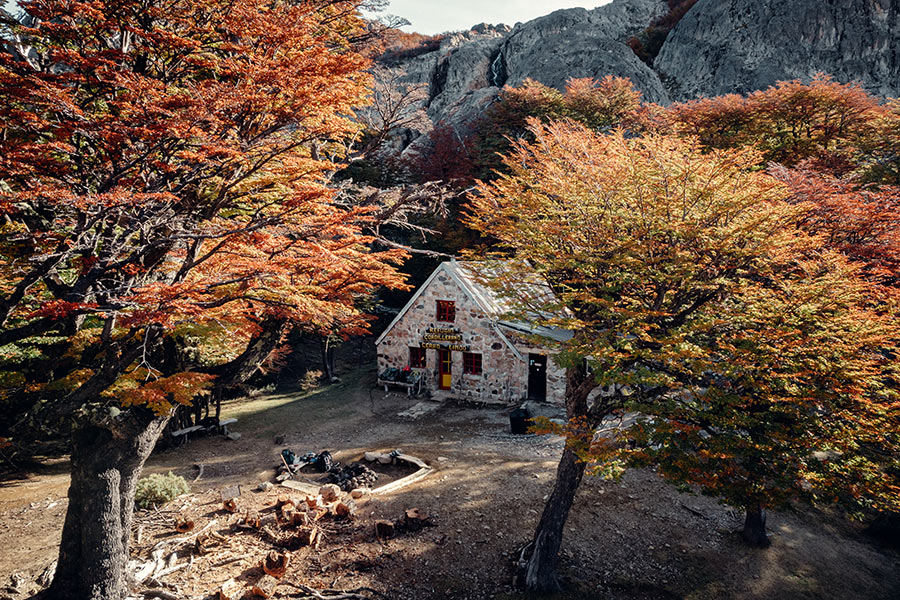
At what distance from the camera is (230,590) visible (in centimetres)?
755

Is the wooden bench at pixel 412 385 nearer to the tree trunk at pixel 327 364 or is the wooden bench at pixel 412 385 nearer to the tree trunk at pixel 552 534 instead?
the tree trunk at pixel 327 364

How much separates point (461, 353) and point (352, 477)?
29.5ft

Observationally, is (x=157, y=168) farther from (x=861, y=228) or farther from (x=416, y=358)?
(x=861, y=228)

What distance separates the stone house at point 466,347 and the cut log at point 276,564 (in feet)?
39.2

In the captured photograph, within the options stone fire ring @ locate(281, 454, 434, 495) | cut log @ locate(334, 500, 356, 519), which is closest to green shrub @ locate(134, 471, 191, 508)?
stone fire ring @ locate(281, 454, 434, 495)

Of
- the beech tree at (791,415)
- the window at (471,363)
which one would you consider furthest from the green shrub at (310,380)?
the beech tree at (791,415)

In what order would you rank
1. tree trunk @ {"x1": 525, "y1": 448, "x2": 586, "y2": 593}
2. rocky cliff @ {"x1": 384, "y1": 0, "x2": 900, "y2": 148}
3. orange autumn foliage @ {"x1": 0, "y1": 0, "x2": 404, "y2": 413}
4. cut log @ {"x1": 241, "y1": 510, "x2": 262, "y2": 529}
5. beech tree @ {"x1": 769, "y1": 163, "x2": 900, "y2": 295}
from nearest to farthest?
orange autumn foliage @ {"x1": 0, "y1": 0, "x2": 404, "y2": 413}, tree trunk @ {"x1": 525, "y1": 448, "x2": 586, "y2": 593}, cut log @ {"x1": 241, "y1": 510, "x2": 262, "y2": 529}, beech tree @ {"x1": 769, "y1": 163, "x2": 900, "y2": 295}, rocky cliff @ {"x1": 384, "y1": 0, "x2": 900, "y2": 148}

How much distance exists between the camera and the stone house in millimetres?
19000

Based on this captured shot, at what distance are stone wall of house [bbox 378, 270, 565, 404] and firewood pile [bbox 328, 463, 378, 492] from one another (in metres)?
7.93

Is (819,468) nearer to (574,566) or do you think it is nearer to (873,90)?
(574,566)

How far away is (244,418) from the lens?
19094 mm

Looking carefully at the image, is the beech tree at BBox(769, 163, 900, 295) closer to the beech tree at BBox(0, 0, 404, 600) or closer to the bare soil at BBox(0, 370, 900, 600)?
the bare soil at BBox(0, 370, 900, 600)

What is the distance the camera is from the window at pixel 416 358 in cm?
2131

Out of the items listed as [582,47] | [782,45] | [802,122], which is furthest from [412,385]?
[782,45]
